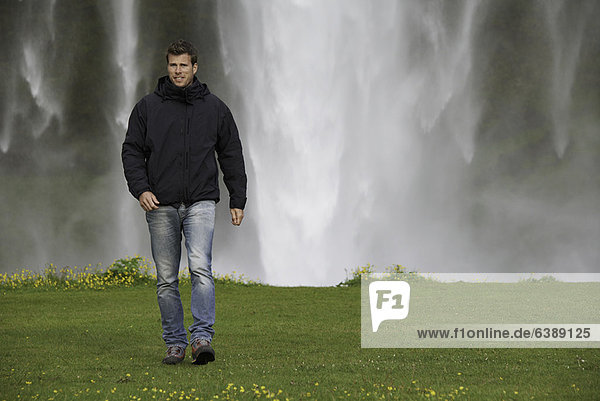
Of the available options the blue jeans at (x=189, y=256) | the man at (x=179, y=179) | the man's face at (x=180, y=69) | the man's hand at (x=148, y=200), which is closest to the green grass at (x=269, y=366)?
the blue jeans at (x=189, y=256)

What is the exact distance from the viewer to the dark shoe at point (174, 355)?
666 cm

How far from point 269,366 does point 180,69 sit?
2786mm

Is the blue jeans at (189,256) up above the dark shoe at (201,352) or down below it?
above

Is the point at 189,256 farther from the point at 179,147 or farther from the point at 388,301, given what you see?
the point at 388,301

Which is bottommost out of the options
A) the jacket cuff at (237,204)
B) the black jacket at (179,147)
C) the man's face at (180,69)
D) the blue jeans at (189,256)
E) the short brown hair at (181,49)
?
the blue jeans at (189,256)

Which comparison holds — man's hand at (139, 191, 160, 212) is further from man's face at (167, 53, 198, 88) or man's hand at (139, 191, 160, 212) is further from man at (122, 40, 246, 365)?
man's face at (167, 53, 198, 88)

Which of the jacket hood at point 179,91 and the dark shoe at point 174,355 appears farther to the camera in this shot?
the jacket hood at point 179,91

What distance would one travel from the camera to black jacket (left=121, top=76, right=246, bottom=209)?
265 inches

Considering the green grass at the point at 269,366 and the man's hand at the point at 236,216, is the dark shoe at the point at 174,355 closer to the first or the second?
the green grass at the point at 269,366

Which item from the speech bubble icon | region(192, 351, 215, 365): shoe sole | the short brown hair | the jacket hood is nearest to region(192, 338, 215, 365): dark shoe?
region(192, 351, 215, 365): shoe sole

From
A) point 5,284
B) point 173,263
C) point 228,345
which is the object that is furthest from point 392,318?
point 5,284

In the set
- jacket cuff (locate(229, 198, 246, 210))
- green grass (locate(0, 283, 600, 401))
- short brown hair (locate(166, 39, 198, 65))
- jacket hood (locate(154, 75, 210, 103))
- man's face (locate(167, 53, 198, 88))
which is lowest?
green grass (locate(0, 283, 600, 401))

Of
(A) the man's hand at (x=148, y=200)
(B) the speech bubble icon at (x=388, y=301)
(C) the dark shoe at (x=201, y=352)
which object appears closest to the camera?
(C) the dark shoe at (x=201, y=352)

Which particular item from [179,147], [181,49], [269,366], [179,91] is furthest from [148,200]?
[269,366]
